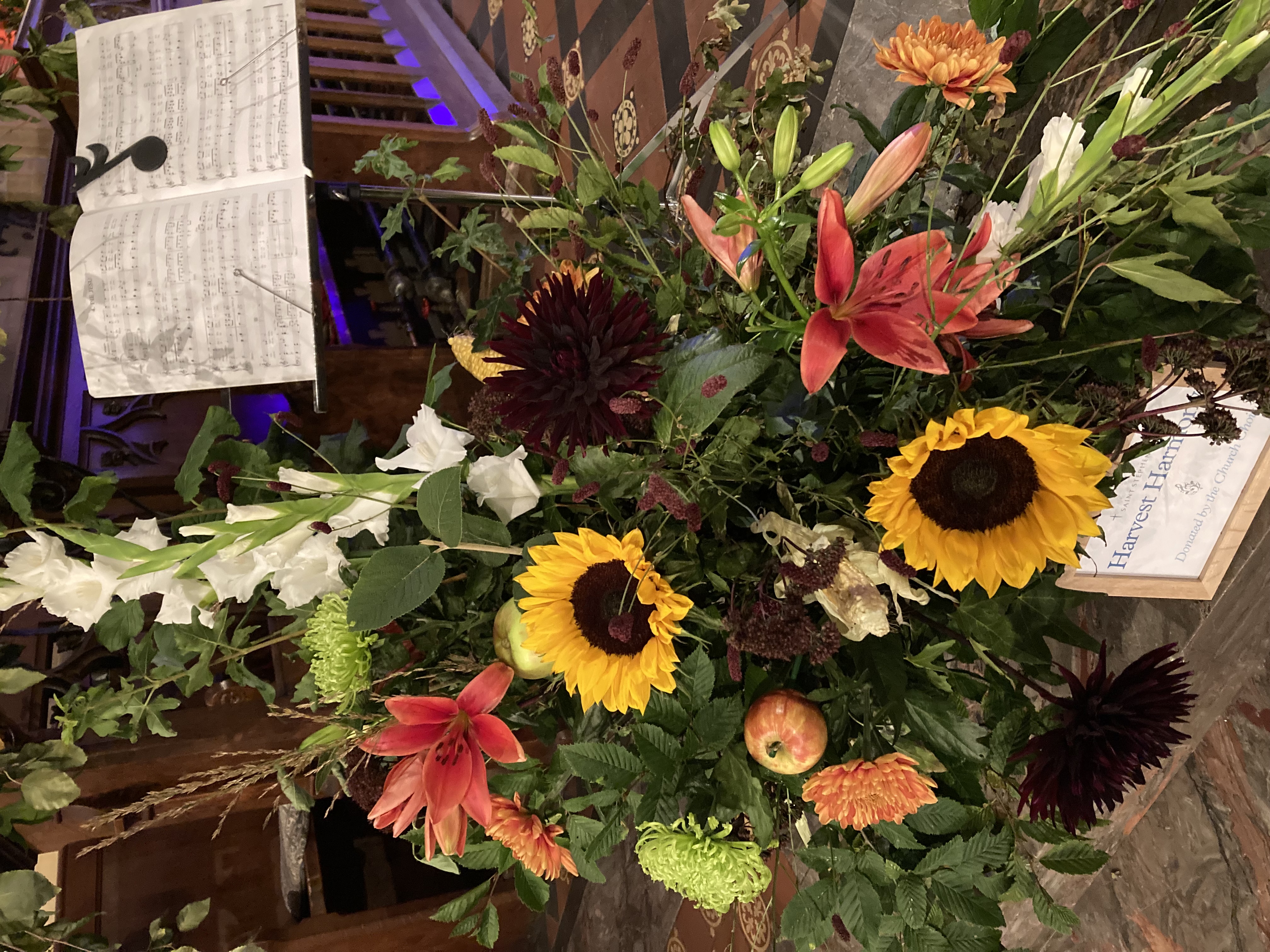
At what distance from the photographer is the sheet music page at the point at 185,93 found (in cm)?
111

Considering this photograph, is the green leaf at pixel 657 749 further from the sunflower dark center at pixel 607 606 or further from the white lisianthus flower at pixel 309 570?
the white lisianthus flower at pixel 309 570

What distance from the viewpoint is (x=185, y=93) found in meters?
1.12

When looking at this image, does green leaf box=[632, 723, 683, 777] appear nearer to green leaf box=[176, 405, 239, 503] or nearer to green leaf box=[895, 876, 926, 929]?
green leaf box=[895, 876, 926, 929]

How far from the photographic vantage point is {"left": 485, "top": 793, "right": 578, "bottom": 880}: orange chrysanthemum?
80cm

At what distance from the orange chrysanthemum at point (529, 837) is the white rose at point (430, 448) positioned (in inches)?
14.6

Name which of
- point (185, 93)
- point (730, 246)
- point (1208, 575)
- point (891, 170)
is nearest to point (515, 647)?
point (730, 246)

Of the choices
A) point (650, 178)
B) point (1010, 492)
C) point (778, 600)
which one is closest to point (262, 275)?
point (778, 600)

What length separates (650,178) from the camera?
2092 millimetres

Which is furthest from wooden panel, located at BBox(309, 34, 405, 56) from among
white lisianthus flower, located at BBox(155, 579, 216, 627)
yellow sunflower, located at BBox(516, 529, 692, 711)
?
yellow sunflower, located at BBox(516, 529, 692, 711)

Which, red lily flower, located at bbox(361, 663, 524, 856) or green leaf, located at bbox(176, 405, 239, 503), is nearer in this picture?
red lily flower, located at bbox(361, 663, 524, 856)

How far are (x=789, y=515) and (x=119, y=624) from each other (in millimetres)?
775

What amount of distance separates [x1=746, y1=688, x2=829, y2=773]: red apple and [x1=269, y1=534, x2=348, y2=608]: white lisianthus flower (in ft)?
1.50

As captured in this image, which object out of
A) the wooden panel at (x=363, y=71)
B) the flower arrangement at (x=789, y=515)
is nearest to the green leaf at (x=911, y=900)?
the flower arrangement at (x=789, y=515)

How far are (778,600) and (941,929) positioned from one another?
44 cm
